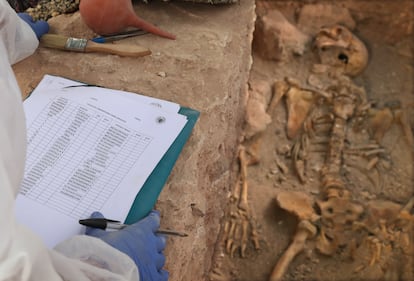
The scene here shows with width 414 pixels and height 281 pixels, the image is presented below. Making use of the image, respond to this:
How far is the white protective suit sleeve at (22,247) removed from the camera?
731 mm

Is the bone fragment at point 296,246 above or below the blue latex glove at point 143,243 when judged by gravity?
below

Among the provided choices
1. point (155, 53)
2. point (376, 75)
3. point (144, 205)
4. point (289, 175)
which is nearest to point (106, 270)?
point (144, 205)

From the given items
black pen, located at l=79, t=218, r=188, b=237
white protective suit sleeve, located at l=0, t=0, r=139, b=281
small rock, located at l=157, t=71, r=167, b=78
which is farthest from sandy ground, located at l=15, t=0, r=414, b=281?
white protective suit sleeve, located at l=0, t=0, r=139, b=281

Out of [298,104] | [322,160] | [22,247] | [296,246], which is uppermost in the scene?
[22,247]

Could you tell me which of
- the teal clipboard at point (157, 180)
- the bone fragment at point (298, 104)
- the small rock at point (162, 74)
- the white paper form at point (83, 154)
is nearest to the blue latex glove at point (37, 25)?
the white paper form at point (83, 154)

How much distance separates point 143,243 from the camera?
115cm

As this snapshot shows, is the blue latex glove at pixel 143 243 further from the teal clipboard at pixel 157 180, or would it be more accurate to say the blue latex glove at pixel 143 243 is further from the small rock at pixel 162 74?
the small rock at pixel 162 74

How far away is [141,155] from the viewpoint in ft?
4.37

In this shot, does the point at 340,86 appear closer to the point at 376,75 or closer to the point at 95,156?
the point at 376,75

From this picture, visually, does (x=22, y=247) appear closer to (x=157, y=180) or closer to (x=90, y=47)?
(x=157, y=180)

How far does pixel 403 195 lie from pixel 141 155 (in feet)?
5.94

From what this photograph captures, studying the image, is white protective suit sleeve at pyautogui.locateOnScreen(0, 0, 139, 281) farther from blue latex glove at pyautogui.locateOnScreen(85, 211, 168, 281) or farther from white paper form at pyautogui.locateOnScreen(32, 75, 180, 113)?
white paper form at pyautogui.locateOnScreen(32, 75, 180, 113)

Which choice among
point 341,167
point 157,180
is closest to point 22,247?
point 157,180

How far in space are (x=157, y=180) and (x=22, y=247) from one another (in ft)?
1.92
